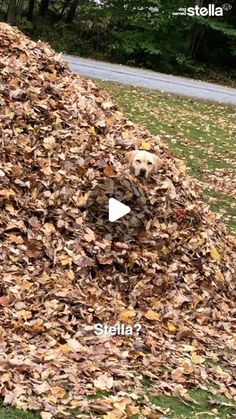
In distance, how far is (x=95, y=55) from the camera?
28.0m

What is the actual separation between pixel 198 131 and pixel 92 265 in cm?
1063

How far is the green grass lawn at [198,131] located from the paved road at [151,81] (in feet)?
3.52

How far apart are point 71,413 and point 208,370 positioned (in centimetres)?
171

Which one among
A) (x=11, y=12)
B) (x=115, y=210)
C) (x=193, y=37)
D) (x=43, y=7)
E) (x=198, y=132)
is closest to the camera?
(x=115, y=210)

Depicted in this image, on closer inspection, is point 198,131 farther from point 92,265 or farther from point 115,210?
point 92,265

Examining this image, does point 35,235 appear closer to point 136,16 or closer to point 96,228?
point 96,228

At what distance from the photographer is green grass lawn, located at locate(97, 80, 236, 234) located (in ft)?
40.1

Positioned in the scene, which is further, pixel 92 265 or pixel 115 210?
pixel 115 210

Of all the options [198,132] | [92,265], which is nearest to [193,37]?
[198,132]

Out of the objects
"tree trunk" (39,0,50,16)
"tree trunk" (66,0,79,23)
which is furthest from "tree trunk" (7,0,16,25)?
"tree trunk" (66,0,79,23)

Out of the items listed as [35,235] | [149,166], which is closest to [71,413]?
[35,235]

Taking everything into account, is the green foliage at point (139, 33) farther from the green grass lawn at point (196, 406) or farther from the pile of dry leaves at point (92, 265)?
the green grass lawn at point (196, 406)

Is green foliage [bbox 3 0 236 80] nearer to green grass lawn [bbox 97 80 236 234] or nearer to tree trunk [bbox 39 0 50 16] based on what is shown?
tree trunk [bbox 39 0 50 16]

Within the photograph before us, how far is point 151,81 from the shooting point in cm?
2206
